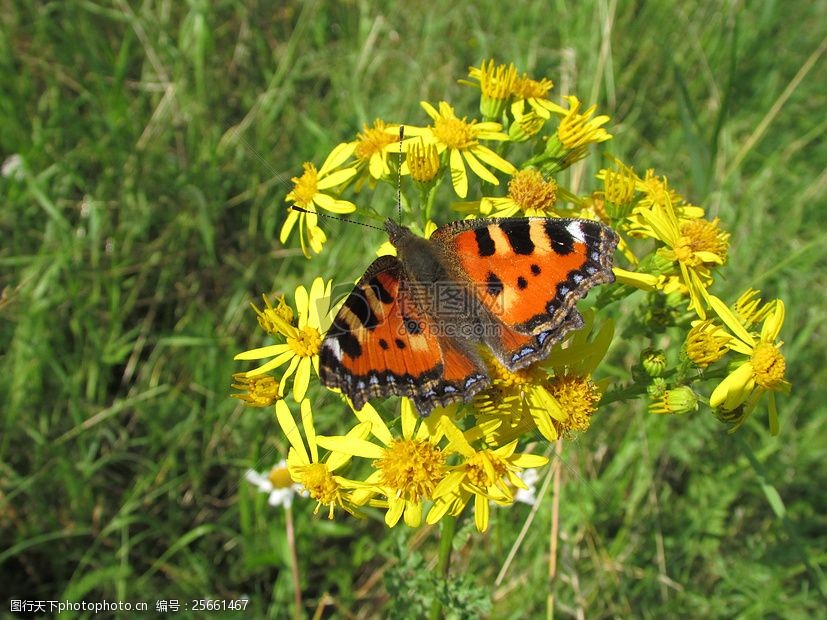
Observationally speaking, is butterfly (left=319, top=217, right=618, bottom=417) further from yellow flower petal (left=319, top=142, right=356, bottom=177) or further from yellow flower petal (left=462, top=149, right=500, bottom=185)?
yellow flower petal (left=319, top=142, right=356, bottom=177)

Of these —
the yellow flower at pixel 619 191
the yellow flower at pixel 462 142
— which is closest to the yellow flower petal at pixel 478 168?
the yellow flower at pixel 462 142

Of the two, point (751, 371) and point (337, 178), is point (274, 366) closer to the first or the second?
point (337, 178)

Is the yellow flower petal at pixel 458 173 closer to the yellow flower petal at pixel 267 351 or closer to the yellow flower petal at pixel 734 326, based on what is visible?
the yellow flower petal at pixel 267 351

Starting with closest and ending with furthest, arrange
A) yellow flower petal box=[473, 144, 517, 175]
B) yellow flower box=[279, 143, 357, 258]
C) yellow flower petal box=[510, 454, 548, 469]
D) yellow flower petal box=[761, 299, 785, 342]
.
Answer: yellow flower petal box=[510, 454, 548, 469] → yellow flower petal box=[761, 299, 785, 342] → yellow flower petal box=[473, 144, 517, 175] → yellow flower box=[279, 143, 357, 258]

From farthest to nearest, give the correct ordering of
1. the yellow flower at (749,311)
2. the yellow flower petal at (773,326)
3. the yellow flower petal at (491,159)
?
the yellow flower petal at (491,159)
the yellow flower at (749,311)
the yellow flower petal at (773,326)

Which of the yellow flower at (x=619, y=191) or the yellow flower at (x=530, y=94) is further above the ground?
the yellow flower at (x=530, y=94)

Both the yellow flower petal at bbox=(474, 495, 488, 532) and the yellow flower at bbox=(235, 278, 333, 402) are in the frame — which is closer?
the yellow flower petal at bbox=(474, 495, 488, 532)

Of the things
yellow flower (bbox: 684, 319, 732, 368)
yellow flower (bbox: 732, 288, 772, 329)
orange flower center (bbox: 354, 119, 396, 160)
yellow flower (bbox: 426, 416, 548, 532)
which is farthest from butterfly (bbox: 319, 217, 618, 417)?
yellow flower (bbox: 732, 288, 772, 329)

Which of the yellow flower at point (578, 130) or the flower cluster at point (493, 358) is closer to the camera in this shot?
the flower cluster at point (493, 358)

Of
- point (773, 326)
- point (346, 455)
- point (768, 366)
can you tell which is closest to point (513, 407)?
point (346, 455)
